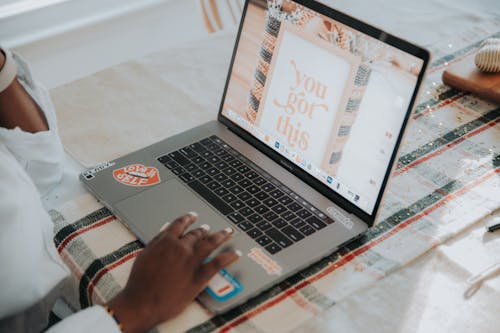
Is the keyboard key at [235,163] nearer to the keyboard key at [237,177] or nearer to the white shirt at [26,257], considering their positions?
the keyboard key at [237,177]

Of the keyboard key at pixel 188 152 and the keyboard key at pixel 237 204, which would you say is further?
the keyboard key at pixel 188 152

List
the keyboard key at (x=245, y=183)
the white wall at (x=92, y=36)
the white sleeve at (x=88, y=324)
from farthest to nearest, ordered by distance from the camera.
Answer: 1. the white wall at (x=92, y=36)
2. the keyboard key at (x=245, y=183)
3. the white sleeve at (x=88, y=324)

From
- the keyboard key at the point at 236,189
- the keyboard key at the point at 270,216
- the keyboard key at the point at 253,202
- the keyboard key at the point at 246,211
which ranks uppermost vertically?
the keyboard key at the point at 270,216

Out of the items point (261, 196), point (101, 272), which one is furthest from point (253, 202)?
point (101, 272)

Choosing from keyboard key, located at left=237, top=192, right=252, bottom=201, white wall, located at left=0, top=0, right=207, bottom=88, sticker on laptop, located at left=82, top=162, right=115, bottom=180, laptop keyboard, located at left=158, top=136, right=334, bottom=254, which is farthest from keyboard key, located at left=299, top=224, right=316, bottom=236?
white wall, located at left=0, top=0, right=207, bottom=88

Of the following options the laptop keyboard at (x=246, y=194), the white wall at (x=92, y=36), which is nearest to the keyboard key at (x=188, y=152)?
the laptop keyboard at (x=246, y=194)

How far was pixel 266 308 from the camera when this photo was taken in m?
0.75

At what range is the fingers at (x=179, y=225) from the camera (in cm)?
79

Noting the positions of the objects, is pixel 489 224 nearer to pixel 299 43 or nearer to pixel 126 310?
pixel 299 43

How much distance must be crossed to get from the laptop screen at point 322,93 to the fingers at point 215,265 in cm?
20

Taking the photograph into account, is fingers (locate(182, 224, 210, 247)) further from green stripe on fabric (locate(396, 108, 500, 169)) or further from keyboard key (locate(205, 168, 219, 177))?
green stripe on fabric (locate(396, 108, 500, 169))

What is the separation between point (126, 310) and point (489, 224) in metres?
0.52

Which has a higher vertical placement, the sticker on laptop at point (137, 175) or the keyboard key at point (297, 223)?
the keyboard key at point (297, 223)

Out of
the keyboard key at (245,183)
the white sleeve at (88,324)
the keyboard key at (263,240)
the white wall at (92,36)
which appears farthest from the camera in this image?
the white wall at (92,36)
